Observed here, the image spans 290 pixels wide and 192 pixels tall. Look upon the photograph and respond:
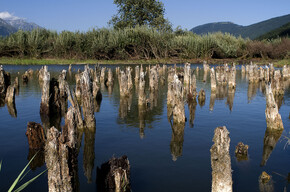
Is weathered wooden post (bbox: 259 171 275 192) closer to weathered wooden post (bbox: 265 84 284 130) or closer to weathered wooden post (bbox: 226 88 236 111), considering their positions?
weathered wooden post (bbox: 265 84 284 130)

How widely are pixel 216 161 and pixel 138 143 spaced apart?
193 inches

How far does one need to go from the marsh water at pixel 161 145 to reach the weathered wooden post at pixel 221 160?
1034mm

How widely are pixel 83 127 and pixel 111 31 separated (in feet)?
154

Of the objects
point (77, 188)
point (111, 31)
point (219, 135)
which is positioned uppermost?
point (111, 31)

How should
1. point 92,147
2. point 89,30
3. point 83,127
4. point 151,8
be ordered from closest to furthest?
point 92,147 → point 83,127 → point 89,30 → point 151,8

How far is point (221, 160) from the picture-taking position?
22.0ft

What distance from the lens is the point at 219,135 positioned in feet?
21.5

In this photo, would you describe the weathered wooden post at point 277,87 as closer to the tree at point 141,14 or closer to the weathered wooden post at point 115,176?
the weathered wooden post at point 115,176

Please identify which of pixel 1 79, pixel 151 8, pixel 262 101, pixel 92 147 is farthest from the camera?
pixel 151 8

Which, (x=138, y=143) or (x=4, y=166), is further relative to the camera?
(x=138, y=143)

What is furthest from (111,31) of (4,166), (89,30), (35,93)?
(4,166)

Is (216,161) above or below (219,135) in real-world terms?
below

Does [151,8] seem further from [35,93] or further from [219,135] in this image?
[219,135]

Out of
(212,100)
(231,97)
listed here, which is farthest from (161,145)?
(231,97)
